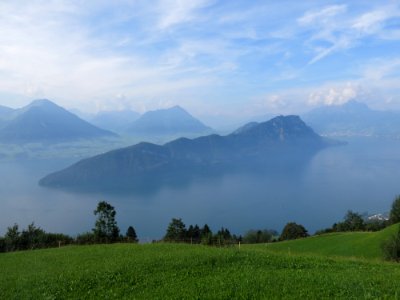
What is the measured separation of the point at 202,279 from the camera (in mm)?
15977

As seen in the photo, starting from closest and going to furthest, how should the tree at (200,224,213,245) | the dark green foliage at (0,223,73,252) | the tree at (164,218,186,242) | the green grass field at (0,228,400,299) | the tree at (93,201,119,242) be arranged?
the green grass field at (0,228,400,299)
the tree at (200,224,213,245)
the dark green foliage at (0,223,73,252)
the tree at (93,201,119,242)
the tree at (164,218,186,242)

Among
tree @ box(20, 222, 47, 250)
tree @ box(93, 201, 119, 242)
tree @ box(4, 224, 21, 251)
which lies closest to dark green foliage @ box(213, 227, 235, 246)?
tree @ box(93, 201, 119, 242)

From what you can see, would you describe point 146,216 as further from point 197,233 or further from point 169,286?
point 169,286

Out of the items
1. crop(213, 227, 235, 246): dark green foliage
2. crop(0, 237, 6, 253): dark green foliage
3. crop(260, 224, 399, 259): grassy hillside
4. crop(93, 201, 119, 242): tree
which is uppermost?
crop(93, 201, 119, 242): tree

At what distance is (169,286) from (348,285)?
6.54 metres

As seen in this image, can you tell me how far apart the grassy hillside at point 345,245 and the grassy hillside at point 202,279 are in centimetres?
2692

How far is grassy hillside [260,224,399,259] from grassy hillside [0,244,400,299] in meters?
26.9

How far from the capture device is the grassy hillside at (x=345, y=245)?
→ 4658 centimetres

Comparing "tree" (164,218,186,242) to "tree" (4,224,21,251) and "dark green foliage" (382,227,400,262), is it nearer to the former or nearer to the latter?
"tree" (4,224,21,251)

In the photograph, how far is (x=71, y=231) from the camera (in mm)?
158750

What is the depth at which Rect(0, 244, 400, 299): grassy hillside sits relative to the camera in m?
13.4

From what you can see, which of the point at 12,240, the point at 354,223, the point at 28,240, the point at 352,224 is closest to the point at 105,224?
the point at 28,240

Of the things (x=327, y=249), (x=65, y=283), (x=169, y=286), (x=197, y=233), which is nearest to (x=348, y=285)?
(x=169, y=286)

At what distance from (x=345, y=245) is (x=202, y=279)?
4113cm
